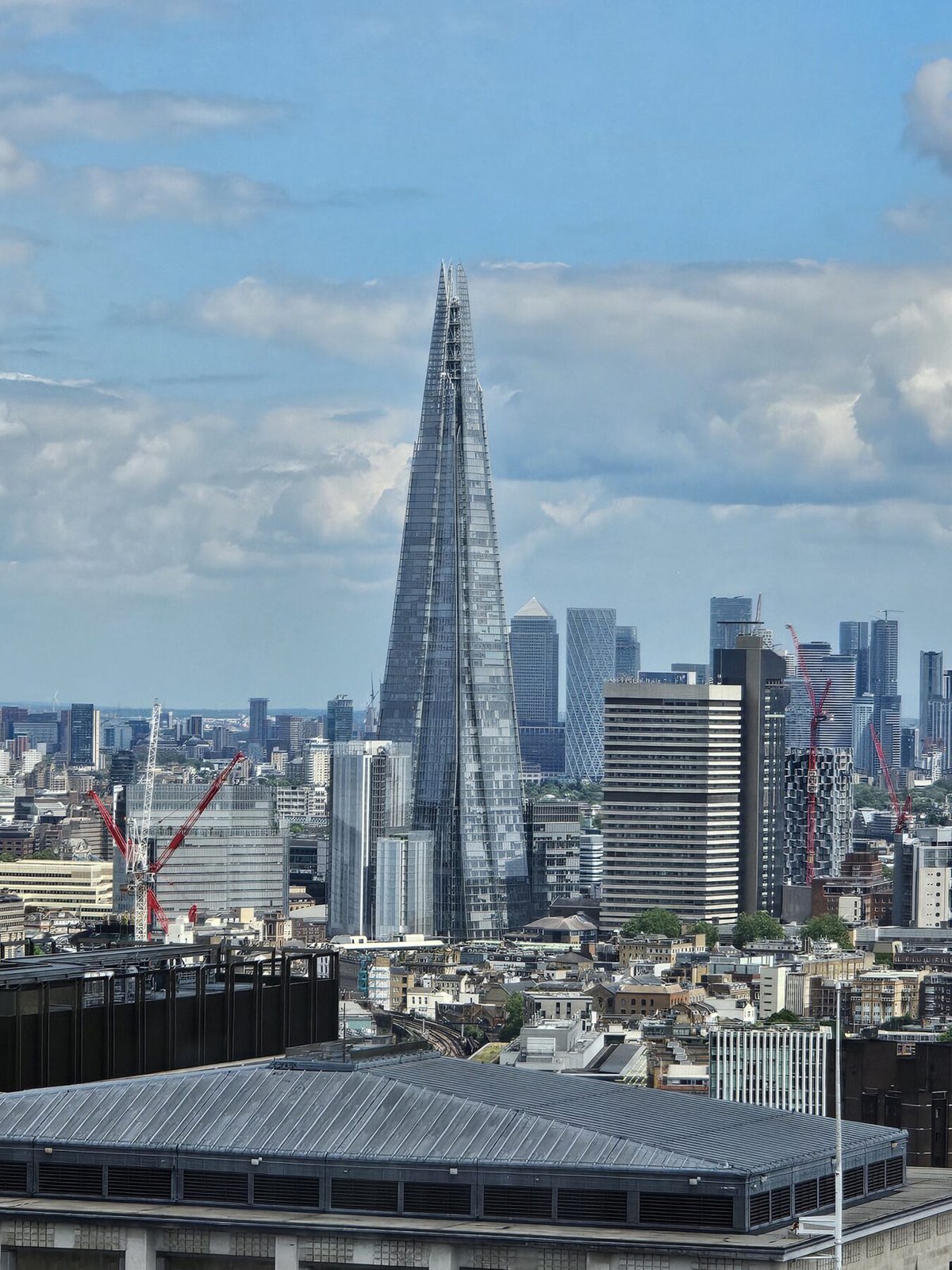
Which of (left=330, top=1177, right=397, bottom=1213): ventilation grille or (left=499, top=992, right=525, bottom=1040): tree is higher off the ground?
(left=330, top=1177, right=397, bottom=1213): ventilation grille

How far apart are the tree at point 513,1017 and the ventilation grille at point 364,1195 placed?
139 m

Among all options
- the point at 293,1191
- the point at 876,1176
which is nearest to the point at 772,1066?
the point at 876,1176

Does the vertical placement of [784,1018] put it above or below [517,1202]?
below

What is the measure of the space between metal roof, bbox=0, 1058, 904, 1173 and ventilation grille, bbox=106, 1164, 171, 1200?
0.33 meters

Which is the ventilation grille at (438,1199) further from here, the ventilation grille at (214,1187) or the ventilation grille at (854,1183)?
the ventilation grille at (854,1183)

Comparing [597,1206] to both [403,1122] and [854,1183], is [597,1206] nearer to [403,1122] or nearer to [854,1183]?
[403,1122]

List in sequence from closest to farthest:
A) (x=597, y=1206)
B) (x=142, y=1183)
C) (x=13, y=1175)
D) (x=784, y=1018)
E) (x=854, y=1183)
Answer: (x=597, y=1206) < (x=142, y=1183) < (x=13, y=1175) < (x=854, y=1183) < (x=784, y=1018)

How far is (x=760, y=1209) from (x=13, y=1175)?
940 centimetres

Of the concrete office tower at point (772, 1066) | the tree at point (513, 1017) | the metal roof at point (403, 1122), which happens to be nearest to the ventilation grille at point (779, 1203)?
the metal roof at point (403, 1122)

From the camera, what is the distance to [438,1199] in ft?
112

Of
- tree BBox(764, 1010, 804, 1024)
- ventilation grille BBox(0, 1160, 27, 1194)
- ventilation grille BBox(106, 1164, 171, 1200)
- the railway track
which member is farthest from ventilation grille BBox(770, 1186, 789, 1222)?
tree BBox(764, 1010, 804, 1024)

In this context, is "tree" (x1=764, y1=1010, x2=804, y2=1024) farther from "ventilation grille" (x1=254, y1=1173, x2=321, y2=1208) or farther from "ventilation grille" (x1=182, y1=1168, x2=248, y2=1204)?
"ventilation grille" (x1=254, y1=1173, x2=321, y2=1208)

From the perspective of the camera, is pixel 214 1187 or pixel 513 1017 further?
pixel 513 1017

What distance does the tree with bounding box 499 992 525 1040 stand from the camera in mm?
177887
